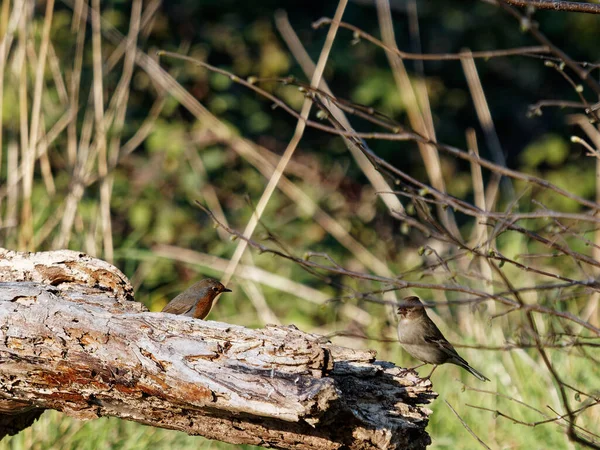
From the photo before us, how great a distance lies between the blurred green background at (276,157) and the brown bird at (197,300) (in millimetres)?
689

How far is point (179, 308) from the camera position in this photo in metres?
4.39

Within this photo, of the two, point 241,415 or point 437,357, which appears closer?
point 241,415

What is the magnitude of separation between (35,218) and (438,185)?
2316 millimetres

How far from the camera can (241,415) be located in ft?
8.24

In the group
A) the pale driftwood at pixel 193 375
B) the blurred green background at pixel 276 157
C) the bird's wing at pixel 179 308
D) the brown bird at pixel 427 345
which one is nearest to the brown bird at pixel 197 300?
the bird's wing at pixel 179 308

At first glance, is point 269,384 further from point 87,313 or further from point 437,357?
point 437,357

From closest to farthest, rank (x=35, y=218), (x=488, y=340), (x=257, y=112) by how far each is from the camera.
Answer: (x=35, y=218) → (x=488, y=340) → (x=257, y=112)

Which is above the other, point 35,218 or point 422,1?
point 422,1

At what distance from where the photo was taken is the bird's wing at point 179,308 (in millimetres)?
4328

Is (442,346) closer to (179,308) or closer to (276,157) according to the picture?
(179,308)

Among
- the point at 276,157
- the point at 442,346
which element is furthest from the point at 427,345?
the point at 276,157

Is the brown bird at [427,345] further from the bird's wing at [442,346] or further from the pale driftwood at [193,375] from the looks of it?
the pale driftwood at [193,375]

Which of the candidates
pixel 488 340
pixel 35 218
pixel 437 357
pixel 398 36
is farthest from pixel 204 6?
pixel 437 357

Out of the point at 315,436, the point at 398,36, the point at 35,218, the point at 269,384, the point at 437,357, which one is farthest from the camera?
the point at 398,36
